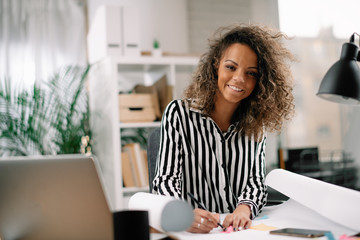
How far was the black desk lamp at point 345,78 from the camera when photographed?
92 cm

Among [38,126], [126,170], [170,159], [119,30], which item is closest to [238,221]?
[170,159]

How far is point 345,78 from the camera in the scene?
36.3 inches

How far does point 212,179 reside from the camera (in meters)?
1.44

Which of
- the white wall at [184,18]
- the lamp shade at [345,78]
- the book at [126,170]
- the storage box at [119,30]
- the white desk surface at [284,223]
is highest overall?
the white wall at [184,18]

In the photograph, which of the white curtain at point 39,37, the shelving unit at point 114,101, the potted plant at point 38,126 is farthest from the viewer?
the white curtain at point 39,37

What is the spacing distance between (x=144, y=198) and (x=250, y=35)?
824mm

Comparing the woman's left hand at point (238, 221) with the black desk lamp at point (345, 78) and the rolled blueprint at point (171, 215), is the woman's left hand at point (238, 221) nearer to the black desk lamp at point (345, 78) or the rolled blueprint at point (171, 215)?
the rolled blueprint at point (171, 215)

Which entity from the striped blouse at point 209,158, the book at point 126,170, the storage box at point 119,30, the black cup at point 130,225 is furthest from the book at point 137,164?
the black cup at point 130,225

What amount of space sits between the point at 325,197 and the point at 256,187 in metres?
0.44

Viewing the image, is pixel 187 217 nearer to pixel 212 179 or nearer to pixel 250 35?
pixel 212 179

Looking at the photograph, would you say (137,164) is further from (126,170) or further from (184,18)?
(184,18)

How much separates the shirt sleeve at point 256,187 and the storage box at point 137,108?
49.6 inches

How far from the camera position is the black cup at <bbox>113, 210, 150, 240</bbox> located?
0.64 m

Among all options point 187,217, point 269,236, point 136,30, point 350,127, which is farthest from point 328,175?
point 187,217
